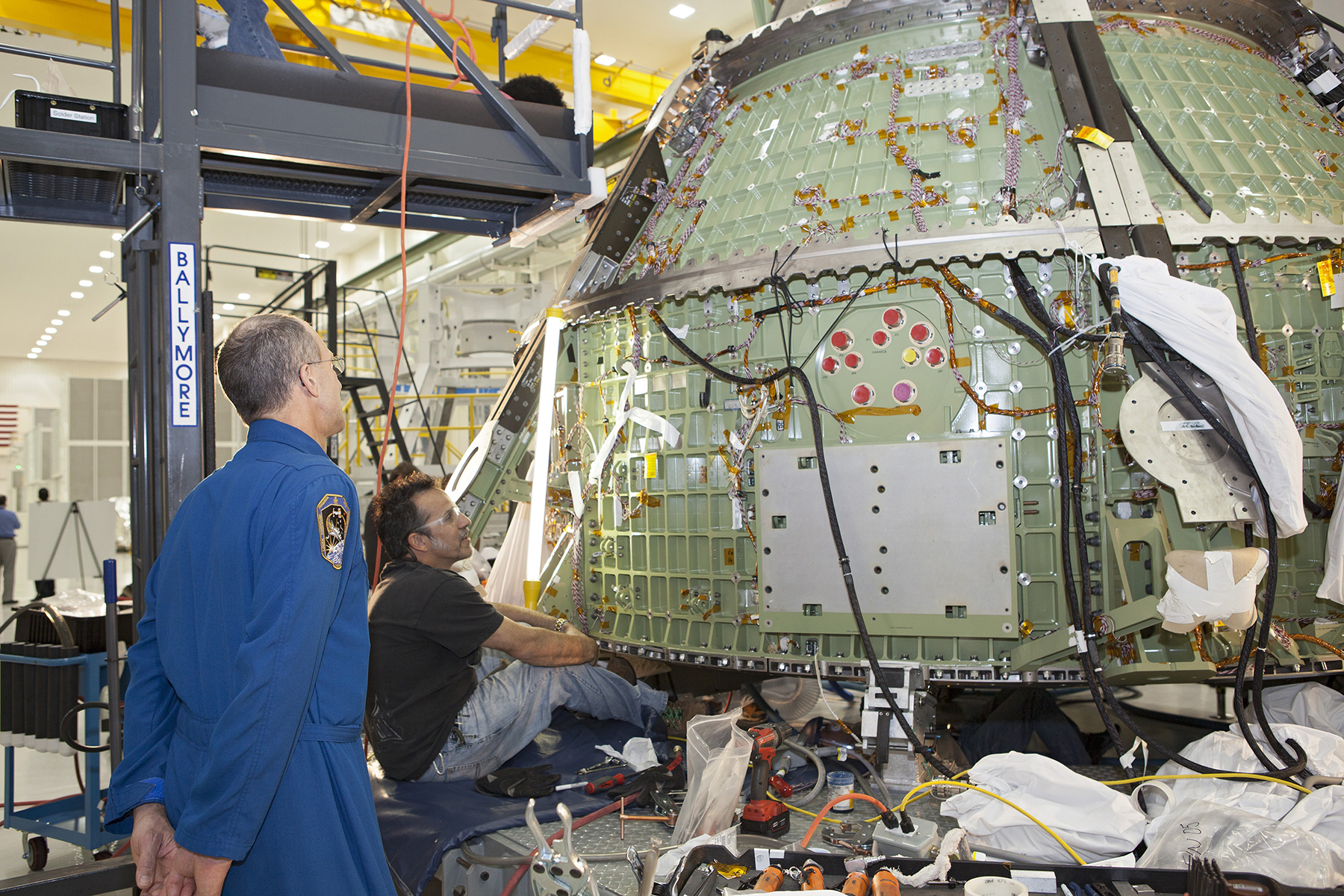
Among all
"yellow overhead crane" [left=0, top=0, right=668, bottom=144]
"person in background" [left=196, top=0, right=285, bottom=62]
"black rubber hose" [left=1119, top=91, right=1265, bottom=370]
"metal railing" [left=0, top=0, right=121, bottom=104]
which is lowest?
"black rubber hose" [left=1119, top=91, right=1265, bottom=370]

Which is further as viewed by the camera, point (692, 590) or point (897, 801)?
point (692, 590)

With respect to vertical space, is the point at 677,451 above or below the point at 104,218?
below

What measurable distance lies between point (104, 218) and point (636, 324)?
2.53 meters

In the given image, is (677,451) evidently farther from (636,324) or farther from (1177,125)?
(1177,125)

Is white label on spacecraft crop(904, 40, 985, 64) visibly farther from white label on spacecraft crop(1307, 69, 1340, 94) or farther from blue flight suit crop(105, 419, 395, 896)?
blue flight suit crop(105, 419, 395, 896)

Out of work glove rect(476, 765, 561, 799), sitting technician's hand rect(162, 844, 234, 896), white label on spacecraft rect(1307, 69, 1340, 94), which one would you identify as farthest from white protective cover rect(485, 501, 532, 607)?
white label on spacecraft rect(1307, 69, 1340, 94)

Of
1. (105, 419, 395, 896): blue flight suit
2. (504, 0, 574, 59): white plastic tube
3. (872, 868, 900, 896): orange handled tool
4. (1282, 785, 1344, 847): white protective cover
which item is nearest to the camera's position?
(105, 419, 395, 896): blue flight suit

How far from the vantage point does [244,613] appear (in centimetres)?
212

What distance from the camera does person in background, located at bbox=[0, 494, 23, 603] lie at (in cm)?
1259

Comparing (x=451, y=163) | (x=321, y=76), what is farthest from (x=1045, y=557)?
(x=321, y=76)

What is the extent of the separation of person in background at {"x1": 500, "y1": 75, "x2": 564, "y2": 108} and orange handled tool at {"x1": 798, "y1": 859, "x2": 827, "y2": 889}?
3.53 m

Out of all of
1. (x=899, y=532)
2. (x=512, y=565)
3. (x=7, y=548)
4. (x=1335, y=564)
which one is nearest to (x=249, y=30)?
(x=512, y=565)

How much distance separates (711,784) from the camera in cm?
329

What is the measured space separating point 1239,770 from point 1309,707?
852 millimetres
